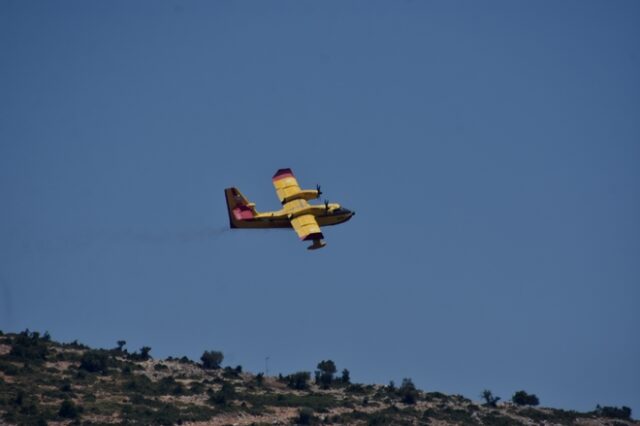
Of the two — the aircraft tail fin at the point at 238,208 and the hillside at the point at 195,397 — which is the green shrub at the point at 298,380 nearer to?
the hillside at the point at 195,397

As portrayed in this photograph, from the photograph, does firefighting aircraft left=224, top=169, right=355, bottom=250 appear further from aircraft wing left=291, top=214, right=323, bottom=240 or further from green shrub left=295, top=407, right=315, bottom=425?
green shrub left=295, top=407, right=315, bottom=425

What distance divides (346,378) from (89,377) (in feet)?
91.0

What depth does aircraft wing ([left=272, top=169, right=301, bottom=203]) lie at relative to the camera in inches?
5989

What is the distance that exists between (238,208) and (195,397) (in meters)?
18.9

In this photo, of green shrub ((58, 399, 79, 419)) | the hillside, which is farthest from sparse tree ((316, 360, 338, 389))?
green shrub ((58, 399, 79, 419))

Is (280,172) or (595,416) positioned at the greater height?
(280,172)

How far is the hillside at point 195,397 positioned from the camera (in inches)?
5674

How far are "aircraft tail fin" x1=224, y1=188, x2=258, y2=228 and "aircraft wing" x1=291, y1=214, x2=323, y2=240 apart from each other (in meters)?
4.43

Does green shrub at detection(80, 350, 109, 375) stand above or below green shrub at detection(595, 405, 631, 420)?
above

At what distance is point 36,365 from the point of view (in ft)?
511

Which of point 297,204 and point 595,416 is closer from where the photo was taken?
point 297,204

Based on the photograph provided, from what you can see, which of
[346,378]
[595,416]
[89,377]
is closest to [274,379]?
[346,378]

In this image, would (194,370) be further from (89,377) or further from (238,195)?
(238,195)

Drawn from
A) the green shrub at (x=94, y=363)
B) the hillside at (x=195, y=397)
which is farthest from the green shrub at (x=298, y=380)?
the green shrub at (x=94, y=363)
